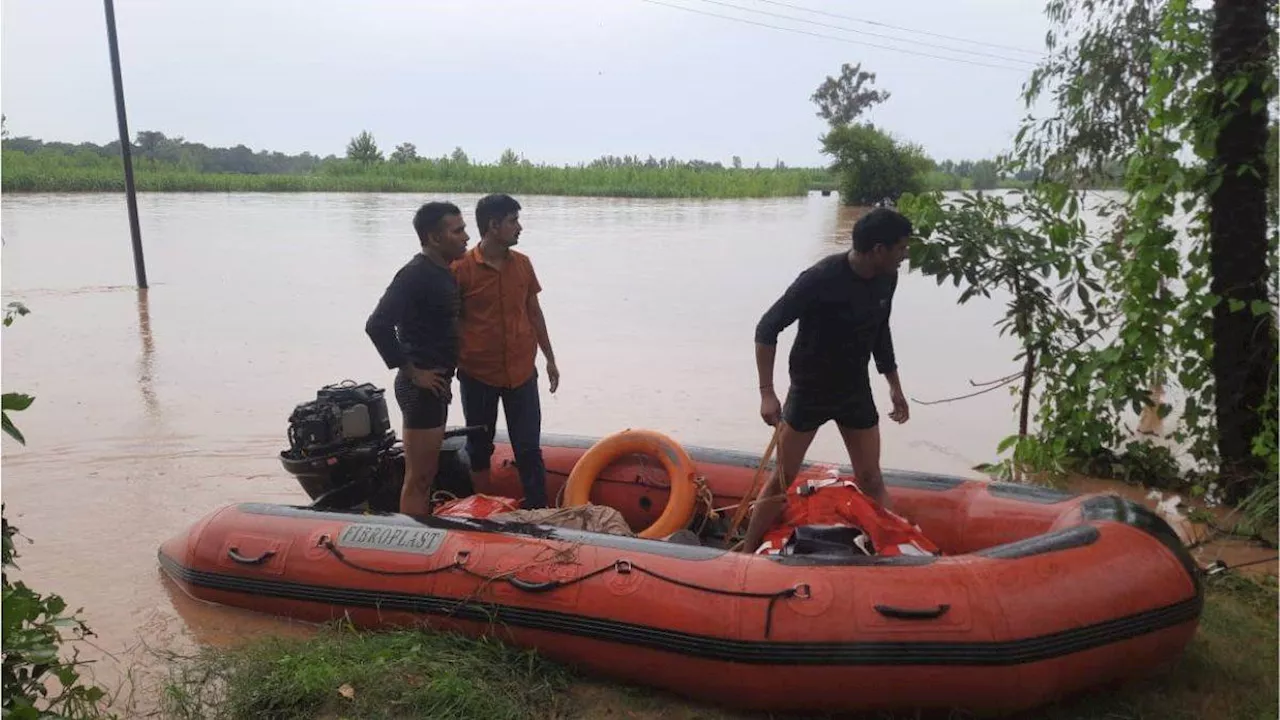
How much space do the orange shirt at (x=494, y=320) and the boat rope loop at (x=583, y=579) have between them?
0.96m

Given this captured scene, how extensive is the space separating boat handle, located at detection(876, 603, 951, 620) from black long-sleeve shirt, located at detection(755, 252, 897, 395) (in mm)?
936

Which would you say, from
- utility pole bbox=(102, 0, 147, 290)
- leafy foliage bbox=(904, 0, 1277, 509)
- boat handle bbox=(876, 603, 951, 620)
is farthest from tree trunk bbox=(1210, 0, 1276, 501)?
utility pole bbox=(102, 0, 147, 290)

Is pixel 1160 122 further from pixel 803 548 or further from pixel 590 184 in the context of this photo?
pixel 590 184

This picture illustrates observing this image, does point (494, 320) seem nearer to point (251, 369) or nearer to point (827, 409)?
point (827, 409)

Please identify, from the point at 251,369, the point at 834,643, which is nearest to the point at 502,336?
the point at 834,643

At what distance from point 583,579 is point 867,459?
4.09 feet

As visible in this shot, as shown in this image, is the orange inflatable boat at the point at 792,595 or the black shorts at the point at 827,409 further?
the black shorts at the point at 827,409

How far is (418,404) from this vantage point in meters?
4.22

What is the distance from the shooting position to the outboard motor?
4539 millimetres

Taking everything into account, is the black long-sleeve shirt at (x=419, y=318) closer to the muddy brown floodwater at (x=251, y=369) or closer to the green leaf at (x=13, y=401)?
the muddy brown floodwater at (x=251, y=369)

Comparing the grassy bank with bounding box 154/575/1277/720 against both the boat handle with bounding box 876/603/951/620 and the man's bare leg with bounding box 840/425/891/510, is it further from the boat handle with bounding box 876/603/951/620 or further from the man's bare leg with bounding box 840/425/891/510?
the man's bare leg with bounding box 840/425/891/510

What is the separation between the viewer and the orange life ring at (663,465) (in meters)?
4.43

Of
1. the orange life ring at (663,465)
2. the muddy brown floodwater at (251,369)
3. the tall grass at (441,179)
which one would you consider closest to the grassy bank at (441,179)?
the tall grass at (441,179)

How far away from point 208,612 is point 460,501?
1154 millimetres
